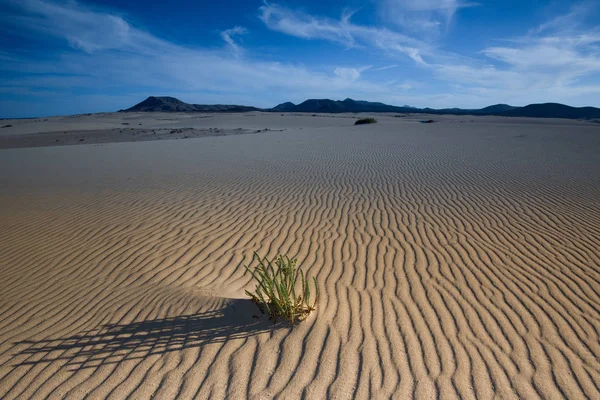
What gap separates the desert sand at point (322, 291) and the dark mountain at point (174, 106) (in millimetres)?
97642

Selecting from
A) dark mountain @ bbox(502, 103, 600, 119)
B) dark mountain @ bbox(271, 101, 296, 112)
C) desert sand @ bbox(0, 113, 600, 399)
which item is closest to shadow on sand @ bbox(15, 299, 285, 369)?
desert sand @ bbox(0, 113, 600, 399)

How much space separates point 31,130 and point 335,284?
43.2 meters

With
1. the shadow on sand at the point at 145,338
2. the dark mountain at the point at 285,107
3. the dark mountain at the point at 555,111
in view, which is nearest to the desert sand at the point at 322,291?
the shadow on sand at the point at 145,338

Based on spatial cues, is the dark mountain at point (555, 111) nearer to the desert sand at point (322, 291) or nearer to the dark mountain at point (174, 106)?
the dark mountain at point (174, 106)

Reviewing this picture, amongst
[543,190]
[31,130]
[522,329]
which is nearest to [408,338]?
[522,329]

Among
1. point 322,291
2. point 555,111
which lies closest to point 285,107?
point 555,111

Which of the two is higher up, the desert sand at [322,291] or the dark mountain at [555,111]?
the desert sand at [322,291]

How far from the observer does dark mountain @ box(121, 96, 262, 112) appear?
4116 inches

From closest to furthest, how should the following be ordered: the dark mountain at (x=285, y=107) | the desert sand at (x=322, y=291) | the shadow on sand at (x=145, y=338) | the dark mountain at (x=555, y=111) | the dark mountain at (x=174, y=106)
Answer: the desert sand at (x=322, y=291) < the shadow on sand at (x=145, y=338) < the dark mountain at (x=555, y=111) < the dark mountain at (x=174, y=106) < the dark mountain at (x=285, y=107)

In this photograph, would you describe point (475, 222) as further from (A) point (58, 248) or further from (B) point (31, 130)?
(B) point (31, 130)

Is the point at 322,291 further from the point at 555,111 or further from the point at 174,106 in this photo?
the point at 174,106

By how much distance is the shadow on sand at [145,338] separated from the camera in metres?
3.22

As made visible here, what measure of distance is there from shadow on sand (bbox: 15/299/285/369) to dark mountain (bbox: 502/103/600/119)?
89615mm

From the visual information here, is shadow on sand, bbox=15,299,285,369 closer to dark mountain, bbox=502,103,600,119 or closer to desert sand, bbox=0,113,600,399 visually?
desert sand, bbox=0,113,600,399
